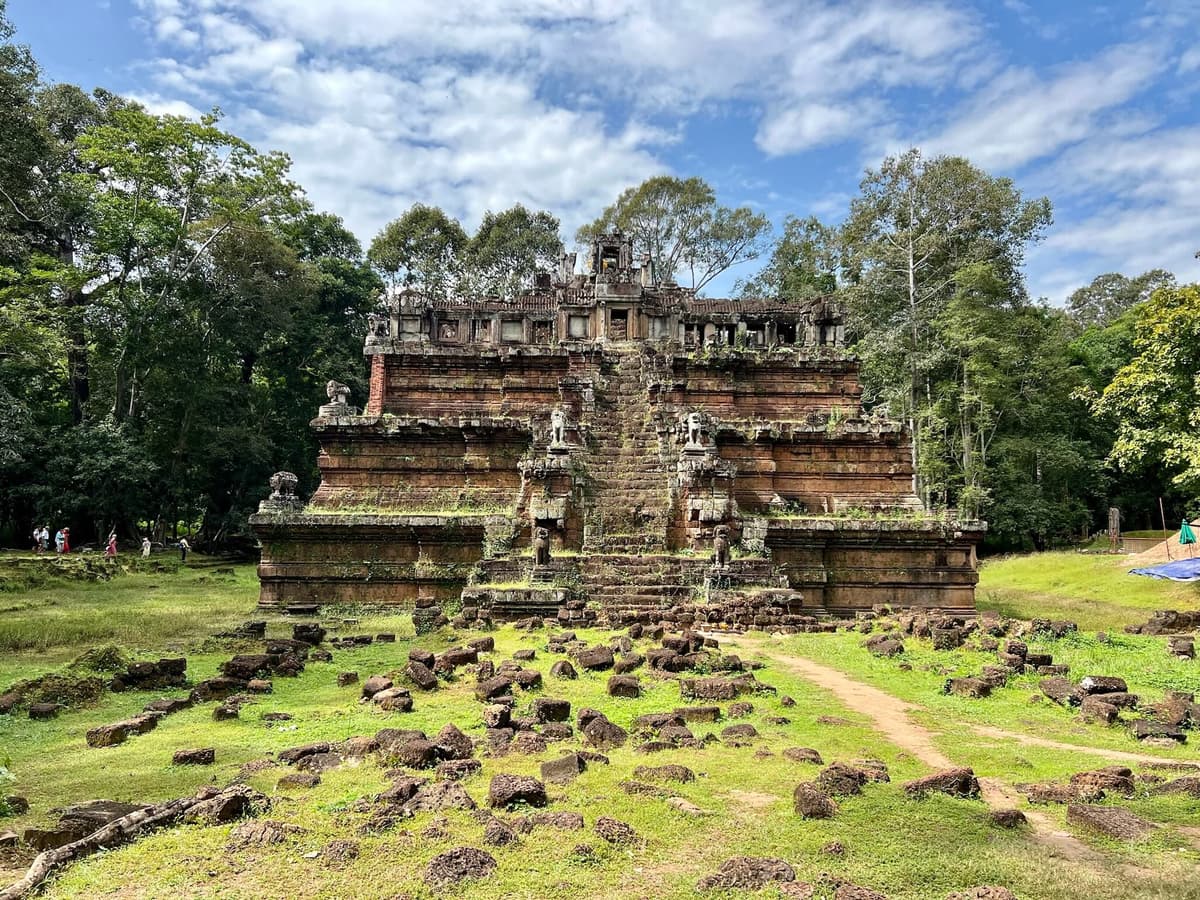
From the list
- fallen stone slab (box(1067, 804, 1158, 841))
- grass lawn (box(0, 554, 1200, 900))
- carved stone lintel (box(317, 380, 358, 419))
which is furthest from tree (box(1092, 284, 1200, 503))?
A: carved stone lintel (box(317, 380, 358, 419))

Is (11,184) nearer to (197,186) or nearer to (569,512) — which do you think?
(197,186)

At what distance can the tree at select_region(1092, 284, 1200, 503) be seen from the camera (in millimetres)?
20062

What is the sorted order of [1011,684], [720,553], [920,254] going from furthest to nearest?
[920,254]
[720,553]
[1011,684]

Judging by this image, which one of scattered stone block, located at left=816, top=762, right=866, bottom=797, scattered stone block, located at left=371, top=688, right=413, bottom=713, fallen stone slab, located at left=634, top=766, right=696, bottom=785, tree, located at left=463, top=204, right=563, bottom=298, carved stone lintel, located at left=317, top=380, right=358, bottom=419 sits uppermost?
tree, located at left=463, top=204, right=563, bottom=298

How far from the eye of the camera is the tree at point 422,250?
178 ft

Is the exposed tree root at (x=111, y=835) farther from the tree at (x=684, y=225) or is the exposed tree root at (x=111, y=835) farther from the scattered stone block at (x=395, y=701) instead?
the tree at (x=684, y=225)

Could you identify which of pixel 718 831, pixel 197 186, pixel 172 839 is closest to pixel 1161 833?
pixel 718 831

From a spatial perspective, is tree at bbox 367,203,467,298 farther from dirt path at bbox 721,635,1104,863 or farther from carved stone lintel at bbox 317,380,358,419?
dirt path at bbox 721,635,1104,863

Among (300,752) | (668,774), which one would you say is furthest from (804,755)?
(300,752)

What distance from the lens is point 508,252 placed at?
5578 centimetres

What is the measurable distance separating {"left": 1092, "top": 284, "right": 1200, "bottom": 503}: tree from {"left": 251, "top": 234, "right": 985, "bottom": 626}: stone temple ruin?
24.6 ft

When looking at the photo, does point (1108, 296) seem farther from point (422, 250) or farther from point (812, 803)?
point (812, 803)

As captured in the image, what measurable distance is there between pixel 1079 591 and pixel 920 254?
19046 millimetres

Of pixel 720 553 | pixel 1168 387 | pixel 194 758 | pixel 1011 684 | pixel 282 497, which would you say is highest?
pixel 1168 387
